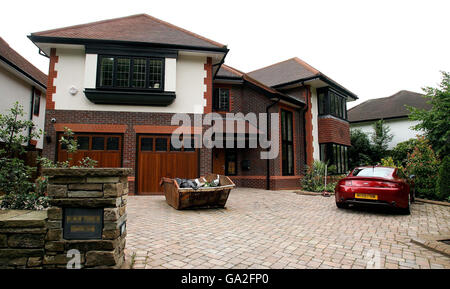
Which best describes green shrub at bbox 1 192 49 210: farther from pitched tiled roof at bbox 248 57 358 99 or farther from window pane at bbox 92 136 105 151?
pitched tiled roof at bbox 248 57 358 99

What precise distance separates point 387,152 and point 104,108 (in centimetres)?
2062

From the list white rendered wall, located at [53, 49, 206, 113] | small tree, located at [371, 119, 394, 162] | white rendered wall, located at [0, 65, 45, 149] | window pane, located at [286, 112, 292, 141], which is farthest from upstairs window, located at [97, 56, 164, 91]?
small tree, located at [371, 119, 394, 162]

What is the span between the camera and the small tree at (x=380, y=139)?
20.9m

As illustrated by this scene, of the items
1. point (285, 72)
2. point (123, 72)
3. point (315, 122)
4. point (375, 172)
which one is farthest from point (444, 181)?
point (123, 72)

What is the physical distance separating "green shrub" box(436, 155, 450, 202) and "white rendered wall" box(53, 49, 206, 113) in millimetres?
9609

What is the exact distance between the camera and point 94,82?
1018 cm

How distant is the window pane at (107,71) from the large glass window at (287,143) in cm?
877

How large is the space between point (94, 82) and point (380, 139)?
21.6m

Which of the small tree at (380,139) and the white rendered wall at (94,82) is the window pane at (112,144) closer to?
the white rendered wall at (94,82)

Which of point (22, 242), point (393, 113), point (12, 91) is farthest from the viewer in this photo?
point (393, 113)

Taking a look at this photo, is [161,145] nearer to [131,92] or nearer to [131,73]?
[131,92]

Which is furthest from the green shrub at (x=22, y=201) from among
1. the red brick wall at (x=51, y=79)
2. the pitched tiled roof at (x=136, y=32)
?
the pitched tiled roof at (x=136, y=32)
